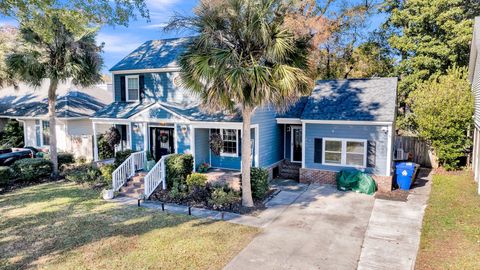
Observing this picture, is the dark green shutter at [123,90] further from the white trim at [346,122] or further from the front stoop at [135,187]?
the white trim at [346,122]

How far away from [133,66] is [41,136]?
10129 mm

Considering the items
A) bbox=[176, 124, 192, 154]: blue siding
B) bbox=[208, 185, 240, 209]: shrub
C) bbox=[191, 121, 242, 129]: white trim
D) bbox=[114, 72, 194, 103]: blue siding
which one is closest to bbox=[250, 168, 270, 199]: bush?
bbox=[208, 185, 240, 209]: shrub

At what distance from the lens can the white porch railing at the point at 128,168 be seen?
44.9 feet

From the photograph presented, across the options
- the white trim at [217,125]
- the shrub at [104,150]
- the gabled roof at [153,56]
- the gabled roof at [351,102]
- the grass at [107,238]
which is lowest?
the grass at [107,238]

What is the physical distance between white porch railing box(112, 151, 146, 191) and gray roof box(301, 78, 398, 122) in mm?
7865

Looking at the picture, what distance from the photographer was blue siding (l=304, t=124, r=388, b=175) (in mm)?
13844

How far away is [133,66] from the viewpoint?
→ 17.4 metres

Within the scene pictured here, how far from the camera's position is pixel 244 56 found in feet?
35.3

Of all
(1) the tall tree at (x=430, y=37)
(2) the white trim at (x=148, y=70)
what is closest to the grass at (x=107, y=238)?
(2) the white trim at (x=148, y=70)

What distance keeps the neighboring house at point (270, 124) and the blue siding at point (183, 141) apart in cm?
5

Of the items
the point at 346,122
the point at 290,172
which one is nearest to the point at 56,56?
the point at 290,172

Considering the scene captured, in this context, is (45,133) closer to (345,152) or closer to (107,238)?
(107,238)

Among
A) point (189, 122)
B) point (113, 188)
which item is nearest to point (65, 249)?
point (113, 188)

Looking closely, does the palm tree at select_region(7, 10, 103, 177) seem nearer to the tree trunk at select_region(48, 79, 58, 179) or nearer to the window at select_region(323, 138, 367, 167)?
the tree trunk at select_region(48, 79, 58, 179)
